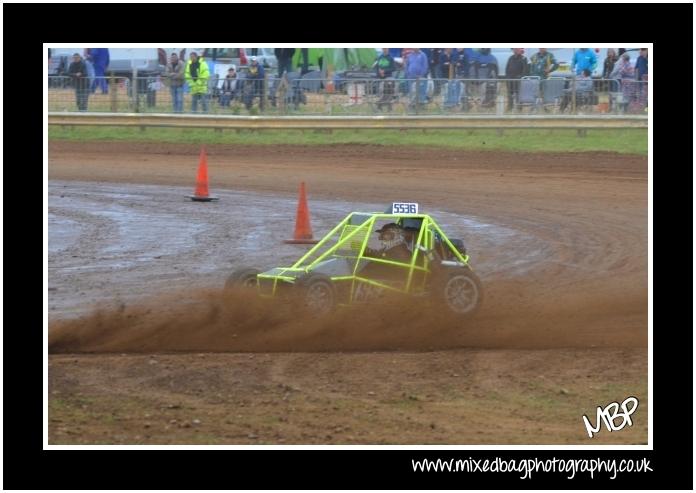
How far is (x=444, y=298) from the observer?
31.1ft

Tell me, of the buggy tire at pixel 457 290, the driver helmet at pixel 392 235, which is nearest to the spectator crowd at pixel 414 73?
the driver helmet at pixel 392 235

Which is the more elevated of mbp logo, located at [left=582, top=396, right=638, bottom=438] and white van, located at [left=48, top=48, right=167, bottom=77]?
white van, located at [left=48, top=48, right=167, bottom=77]

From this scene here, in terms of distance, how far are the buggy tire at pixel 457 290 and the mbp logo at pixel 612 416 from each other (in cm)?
217

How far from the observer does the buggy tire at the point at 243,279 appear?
9500mm

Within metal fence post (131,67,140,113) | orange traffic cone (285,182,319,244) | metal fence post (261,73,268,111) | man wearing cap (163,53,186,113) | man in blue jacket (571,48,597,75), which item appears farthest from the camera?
metal fence post (131,67,140,113)

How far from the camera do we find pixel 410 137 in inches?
859

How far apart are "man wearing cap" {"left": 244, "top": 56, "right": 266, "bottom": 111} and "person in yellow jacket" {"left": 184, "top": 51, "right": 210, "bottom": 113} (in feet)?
2.63

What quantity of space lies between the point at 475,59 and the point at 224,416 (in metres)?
14.6

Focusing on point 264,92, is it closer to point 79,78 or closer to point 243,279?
point 79,78

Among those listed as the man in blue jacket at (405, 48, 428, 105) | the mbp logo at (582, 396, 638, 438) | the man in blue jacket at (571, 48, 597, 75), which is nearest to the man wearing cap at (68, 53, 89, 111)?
the man in blue jacket at (405, 48, 428, 105)

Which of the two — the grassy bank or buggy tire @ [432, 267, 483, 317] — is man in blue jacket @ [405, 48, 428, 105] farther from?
buggy tire @ [432, 267, 483, 317]

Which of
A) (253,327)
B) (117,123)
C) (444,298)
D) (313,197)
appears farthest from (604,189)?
(117,123)

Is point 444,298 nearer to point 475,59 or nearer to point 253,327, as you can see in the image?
point 253,327

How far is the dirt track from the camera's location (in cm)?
707
